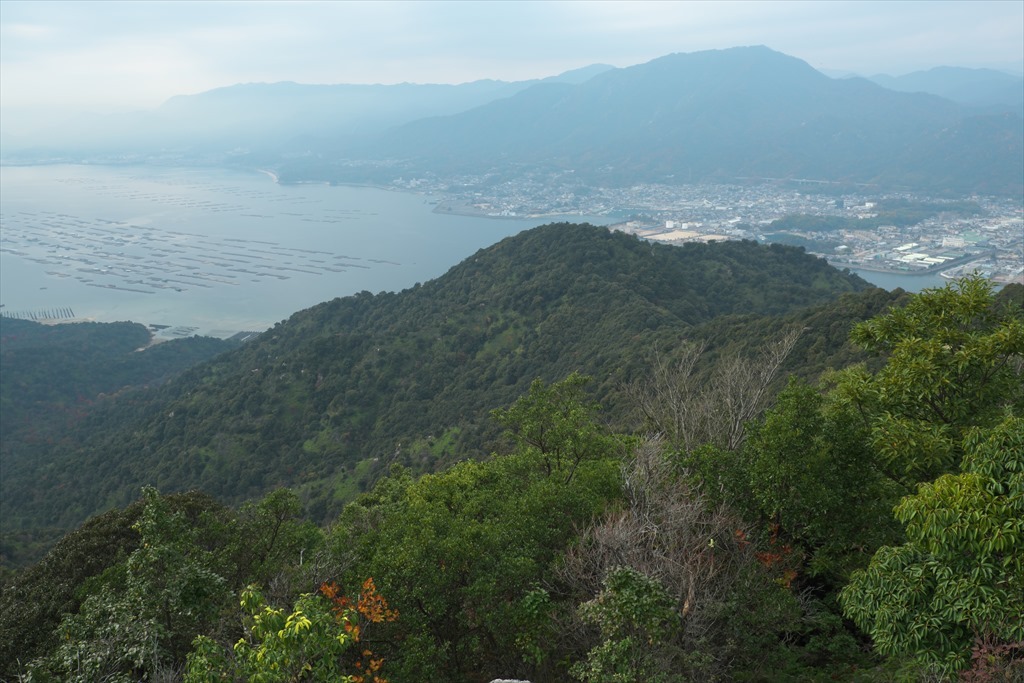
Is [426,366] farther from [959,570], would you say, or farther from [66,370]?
[66,370]

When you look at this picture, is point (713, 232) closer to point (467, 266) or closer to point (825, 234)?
point (825, 234)

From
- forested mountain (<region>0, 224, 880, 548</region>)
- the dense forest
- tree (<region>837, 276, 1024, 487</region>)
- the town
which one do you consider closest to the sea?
the town

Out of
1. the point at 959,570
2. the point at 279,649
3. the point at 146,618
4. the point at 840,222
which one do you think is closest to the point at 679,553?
the point at 959,570

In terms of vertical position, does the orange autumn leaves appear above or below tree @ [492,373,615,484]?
below

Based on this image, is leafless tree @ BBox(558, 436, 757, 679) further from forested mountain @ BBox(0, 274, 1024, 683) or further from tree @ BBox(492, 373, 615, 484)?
tree @ BBox(492, 373, 615, 484)

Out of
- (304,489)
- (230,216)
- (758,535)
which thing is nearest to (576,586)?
(758,535)

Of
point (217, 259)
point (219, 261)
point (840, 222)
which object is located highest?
point (840, 222)
